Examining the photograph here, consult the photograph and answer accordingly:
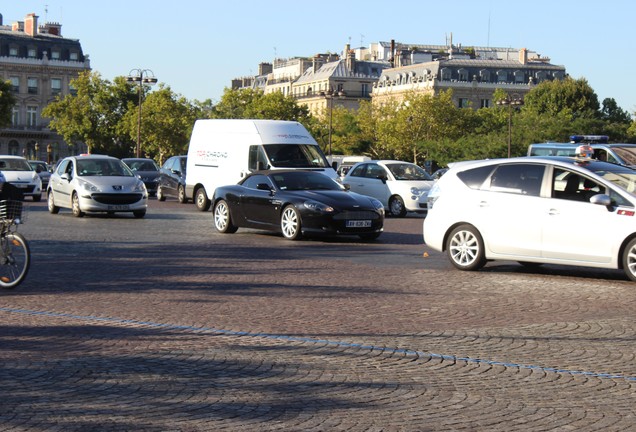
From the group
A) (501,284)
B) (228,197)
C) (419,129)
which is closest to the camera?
(501,284)

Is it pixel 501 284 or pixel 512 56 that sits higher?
pixel 512 56

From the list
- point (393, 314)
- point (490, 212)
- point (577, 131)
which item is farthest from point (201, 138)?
point (577, 131)

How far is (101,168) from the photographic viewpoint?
3061 centimetres

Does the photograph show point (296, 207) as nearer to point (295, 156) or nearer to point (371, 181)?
point (295, 156)

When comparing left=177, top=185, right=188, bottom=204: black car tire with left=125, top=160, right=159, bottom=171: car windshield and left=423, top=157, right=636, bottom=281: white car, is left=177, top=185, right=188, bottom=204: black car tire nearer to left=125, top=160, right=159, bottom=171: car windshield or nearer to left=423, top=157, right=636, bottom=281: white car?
left=125, top=160, right=159, bottom=171: car windshield

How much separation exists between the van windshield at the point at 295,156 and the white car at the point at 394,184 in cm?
355

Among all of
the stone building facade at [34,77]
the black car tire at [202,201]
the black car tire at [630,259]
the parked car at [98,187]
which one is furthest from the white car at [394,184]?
the stone building facade at [34,77]

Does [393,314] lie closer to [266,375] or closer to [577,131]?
[266,375]

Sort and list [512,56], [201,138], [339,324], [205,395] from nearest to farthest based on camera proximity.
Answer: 1. [205,395]
2. [339,324]
3. [201,138]
4. [512,56]

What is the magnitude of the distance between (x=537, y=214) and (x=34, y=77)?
139 metres

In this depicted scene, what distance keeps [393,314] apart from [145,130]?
109 metres

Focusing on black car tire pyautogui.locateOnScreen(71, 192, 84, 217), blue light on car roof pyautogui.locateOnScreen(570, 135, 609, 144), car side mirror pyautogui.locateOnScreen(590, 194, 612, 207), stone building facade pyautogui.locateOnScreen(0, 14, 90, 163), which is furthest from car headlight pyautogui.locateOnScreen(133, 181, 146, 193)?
stone building facade pyautogui.locateOnScreen(0, 14, 90, 163)

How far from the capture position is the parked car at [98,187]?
29359mm

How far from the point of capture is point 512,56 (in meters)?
172
